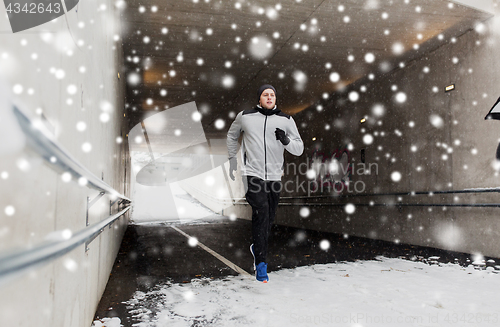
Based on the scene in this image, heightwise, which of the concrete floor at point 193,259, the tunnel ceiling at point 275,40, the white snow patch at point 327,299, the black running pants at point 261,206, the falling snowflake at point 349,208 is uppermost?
the tunnel ceiling at point 275,40

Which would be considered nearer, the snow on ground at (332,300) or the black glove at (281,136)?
the snow on ground at (332,300)

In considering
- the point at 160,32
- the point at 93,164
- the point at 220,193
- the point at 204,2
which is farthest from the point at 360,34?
the point at 220,193

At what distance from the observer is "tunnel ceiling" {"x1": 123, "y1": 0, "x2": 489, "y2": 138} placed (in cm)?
588

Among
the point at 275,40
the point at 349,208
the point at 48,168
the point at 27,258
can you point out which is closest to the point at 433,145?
the point at 349,208

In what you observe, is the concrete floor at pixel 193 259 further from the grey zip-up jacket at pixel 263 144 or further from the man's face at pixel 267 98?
the man's face at pixel 267 98

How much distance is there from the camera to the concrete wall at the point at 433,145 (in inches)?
229

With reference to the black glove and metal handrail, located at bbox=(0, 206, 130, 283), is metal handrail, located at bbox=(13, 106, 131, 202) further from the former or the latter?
the black glove

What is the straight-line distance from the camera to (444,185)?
6.62 m

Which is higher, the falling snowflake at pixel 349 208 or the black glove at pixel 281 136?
the black glove at pixel 281 136

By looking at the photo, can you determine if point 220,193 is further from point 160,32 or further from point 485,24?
point 485,24

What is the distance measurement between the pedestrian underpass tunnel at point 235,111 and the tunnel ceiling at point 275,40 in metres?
0.04

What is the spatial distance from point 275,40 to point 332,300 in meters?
5.47

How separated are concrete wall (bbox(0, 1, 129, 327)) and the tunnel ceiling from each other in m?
3.90

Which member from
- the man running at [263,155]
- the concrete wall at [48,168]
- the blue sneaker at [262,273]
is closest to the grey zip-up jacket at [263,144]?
the man running at [263,155]
